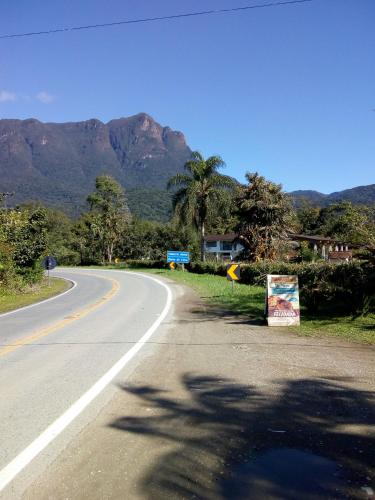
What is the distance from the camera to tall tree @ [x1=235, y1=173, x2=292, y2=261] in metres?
38.2

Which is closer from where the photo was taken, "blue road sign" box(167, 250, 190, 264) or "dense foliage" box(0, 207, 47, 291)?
"dense foliage" box(0, 207, 47, 291)

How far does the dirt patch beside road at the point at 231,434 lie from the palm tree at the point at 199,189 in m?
38.2

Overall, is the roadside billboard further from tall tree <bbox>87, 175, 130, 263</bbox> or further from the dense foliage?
tall tree <bbox>87, 175, 130, 263</bbox>

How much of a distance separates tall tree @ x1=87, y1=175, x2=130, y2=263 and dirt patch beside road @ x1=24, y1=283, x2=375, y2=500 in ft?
219

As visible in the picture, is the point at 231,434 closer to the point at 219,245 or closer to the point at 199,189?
the point at 199,189

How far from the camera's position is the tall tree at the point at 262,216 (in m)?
38.2

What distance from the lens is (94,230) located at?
72625 millimetres

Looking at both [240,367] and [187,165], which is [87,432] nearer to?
[240,367]

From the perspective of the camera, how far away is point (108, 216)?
244ft

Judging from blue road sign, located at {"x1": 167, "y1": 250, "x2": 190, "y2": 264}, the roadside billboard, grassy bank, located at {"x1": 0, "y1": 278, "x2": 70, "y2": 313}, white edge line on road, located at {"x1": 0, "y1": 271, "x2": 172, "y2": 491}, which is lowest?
grassy bank, located at {"x1": 0, "y1": 278, "x2": 70, "y2": 313}

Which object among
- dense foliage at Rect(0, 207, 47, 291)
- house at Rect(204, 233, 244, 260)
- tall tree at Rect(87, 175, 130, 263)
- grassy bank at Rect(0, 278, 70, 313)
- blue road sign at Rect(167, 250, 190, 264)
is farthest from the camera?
house at Rect(204, 233, 244, 260)

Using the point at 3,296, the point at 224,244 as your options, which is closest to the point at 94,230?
the point at 224,244

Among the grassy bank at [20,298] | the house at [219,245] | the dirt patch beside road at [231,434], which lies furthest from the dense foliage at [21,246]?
the house at [219,245]

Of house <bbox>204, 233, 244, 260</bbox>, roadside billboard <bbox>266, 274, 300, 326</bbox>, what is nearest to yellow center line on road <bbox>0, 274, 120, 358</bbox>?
roadside billboard <bbox>266, 274, 300, 326</bbox>
